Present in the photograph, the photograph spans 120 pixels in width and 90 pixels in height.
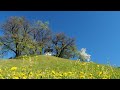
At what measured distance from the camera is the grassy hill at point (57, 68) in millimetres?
4480

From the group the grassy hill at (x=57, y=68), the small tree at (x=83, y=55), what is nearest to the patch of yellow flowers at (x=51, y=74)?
the grassy hill at (x=57, y=68)

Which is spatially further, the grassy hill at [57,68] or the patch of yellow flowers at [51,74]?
the grassy hill at [57,68]

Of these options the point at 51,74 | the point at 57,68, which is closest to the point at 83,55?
the point at 57,68

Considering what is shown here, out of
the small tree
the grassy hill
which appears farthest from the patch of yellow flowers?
the small tree

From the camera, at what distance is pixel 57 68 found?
5027mm

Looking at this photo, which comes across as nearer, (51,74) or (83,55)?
(51,74)

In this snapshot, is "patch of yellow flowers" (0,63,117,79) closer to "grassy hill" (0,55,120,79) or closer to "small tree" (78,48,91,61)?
"grassy hill" (0,55,120,79)

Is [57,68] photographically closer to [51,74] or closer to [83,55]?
[83,55]

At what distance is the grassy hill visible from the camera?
448 cm

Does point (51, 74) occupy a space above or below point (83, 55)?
below

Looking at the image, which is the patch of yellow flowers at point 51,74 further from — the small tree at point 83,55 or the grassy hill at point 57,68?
the small tree at point 83,55

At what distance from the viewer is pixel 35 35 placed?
6867 millimetres

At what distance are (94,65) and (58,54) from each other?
138cm
